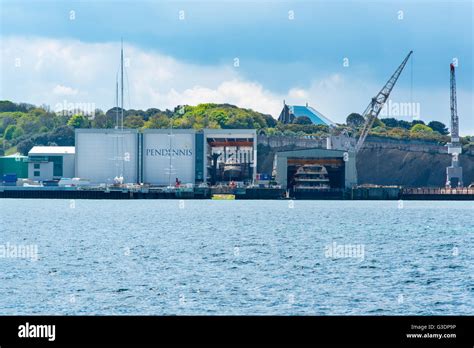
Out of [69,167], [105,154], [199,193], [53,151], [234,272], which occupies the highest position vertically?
[53,151]

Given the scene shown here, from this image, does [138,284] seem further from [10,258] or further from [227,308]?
[10,258]

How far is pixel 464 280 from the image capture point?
39.0 meters

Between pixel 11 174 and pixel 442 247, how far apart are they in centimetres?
12059

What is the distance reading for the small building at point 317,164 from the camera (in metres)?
157

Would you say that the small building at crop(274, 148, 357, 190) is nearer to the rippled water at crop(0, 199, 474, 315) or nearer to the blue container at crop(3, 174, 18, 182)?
the blue container at crop(3, 174, 18, 182)

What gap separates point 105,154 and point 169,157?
9.91m

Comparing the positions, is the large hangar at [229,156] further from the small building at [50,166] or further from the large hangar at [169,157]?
the small building at [50,166]

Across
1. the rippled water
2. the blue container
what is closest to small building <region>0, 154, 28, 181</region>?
the blue container

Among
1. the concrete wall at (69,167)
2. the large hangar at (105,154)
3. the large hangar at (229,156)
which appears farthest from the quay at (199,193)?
the concrete wall at (69,167)

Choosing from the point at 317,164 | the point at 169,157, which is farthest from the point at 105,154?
the point at 317,164

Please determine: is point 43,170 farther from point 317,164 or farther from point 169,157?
point 317,164

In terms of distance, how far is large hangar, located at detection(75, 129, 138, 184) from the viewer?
158 metres

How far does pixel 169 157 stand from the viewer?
158125mm

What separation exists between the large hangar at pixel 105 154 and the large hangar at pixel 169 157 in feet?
6.58
